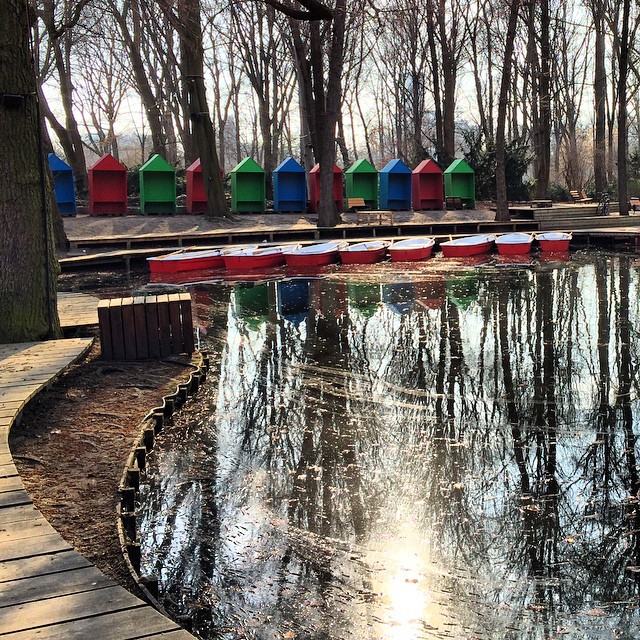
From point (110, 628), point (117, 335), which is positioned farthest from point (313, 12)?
point (110, 628)

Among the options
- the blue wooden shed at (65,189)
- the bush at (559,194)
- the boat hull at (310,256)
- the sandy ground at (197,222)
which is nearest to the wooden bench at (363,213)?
the sandy ground at (197,222)

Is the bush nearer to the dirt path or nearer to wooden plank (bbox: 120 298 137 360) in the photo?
wooden plank (bbox: 120 298 137 360)

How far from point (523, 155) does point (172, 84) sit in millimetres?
16459

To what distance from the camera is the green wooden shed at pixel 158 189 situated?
26984mm

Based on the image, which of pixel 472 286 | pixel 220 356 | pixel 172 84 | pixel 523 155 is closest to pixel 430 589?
pixel 220 356

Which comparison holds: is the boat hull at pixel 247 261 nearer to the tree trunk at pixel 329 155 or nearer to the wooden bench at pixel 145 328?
the tree trunk at pixel 329 155

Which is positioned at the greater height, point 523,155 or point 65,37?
point 65,37

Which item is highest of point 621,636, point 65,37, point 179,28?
point 65,37

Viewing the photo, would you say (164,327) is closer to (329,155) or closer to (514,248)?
(514,248)

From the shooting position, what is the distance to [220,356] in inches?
406

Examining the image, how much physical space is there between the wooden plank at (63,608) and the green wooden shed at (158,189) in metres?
24.5

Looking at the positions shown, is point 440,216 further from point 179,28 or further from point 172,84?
point 172,84

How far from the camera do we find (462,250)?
68.6ft

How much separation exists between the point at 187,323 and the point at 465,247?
1249cm
